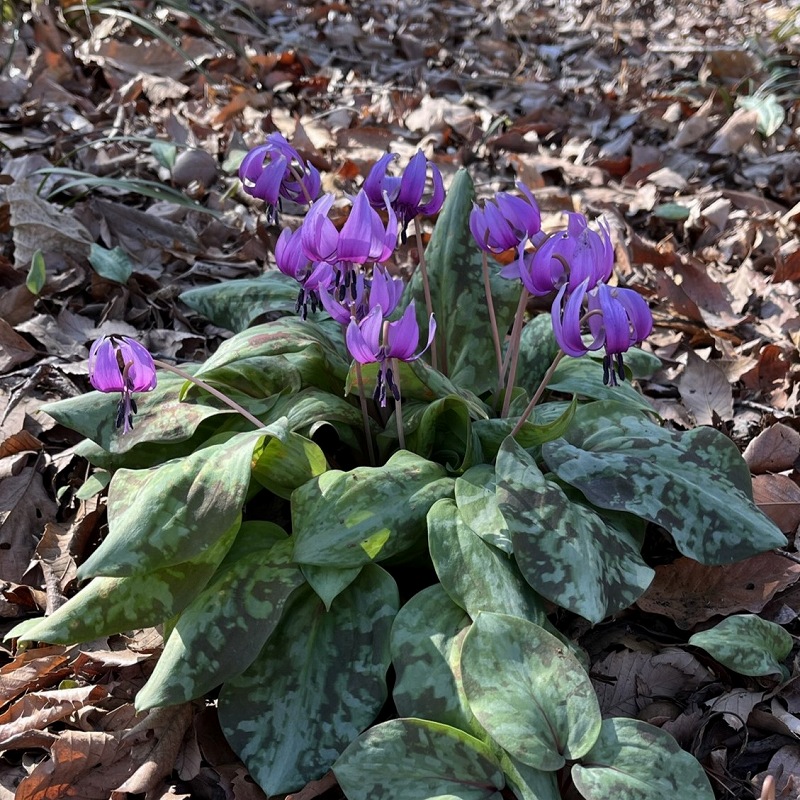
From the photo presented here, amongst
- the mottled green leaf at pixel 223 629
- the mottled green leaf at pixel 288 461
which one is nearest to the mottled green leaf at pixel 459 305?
the mottled green leaf at pixel 288 461

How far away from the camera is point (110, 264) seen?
291cm

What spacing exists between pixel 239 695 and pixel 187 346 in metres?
1.40

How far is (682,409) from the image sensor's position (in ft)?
A: 8.61

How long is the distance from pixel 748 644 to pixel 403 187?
116cm

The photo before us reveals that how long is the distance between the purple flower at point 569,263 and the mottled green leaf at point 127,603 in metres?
0.77

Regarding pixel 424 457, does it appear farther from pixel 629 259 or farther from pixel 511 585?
pixel 629 259

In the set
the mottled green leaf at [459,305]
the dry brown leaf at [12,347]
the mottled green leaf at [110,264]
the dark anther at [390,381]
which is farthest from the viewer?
the mottled green leaf at [110,264]

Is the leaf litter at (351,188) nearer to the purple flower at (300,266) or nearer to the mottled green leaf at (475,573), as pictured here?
the mottled green leaf at (475,573)

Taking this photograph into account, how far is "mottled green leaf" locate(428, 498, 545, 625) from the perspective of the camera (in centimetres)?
165

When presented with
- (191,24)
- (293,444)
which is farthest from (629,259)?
(191,24)

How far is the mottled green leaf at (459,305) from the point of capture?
7.50ft

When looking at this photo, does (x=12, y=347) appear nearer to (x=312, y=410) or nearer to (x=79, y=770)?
(x=312, y=410)

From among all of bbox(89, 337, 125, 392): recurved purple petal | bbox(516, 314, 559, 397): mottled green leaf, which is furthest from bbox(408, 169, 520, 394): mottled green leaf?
bbox(89, 337, 125, 392): recurved purple petal

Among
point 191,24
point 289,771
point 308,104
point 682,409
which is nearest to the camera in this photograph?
point 289,771
